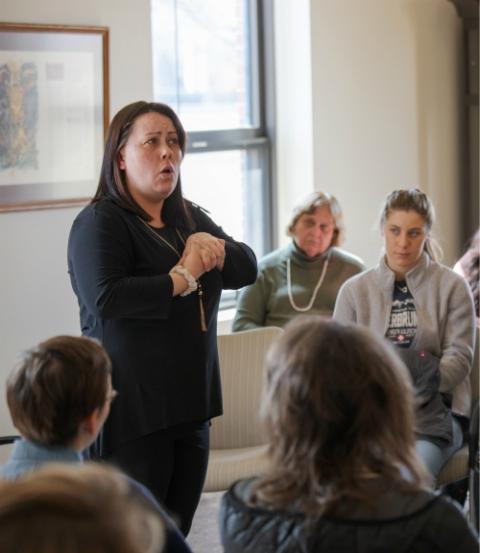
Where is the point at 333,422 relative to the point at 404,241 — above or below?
below

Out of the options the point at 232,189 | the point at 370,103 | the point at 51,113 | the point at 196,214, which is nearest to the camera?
the point at 196,214

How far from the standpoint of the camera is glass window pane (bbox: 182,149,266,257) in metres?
4.57

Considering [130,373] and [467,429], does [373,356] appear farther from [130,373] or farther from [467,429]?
[467,429]

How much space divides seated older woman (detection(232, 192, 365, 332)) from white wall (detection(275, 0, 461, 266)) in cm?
66

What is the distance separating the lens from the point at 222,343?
3428mm

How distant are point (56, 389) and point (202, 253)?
0.80 meters

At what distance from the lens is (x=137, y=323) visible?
246 cm

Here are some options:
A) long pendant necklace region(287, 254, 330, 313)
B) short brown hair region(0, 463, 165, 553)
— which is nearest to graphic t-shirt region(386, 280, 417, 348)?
long pendant necklace region(287, 254, 330, 313)

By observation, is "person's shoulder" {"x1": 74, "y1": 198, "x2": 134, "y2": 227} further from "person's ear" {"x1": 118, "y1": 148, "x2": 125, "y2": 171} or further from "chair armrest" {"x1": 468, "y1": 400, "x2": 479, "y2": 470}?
"chair armrest" {"x1": 468, "y1": 400, "x2": 479, "y2": 470}

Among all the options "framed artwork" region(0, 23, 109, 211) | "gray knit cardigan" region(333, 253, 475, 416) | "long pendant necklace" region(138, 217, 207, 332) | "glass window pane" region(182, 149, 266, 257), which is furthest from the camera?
"glass window pane" region(182, 149, 266, 257)

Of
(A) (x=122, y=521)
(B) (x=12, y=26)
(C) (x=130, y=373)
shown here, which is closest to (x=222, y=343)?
→ (C) (x=130, y=373)

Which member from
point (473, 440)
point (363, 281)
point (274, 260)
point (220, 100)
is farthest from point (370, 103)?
point (473, 440)

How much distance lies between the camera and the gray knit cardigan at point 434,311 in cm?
325

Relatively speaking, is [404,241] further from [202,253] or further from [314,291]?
[202,253]
